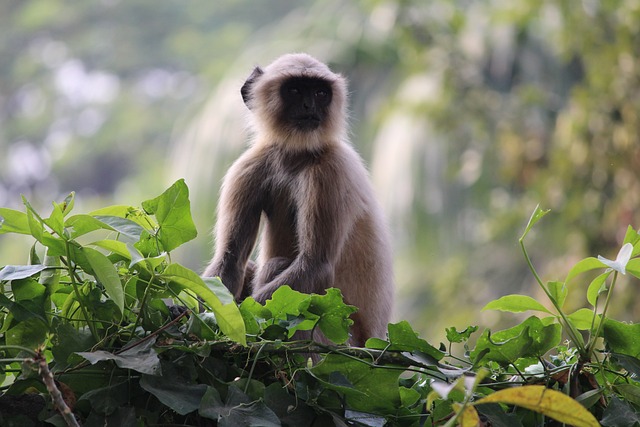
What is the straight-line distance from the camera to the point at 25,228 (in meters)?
2.07

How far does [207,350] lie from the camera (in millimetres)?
2049

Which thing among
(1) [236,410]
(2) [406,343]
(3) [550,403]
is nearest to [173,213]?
(1) [236,410]

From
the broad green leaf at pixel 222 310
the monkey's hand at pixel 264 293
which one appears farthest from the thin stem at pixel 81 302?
the monkey's hand at pixel 264 293

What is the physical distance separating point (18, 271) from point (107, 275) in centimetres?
21

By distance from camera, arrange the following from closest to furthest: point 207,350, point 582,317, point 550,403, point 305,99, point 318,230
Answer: point 550,403, point 207,350, point 582,317, point 318,230, point 305,99

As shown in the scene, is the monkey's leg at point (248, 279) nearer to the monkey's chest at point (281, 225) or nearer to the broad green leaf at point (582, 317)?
the monkey's chest at point (281, 225)

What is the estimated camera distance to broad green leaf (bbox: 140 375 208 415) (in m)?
1.92

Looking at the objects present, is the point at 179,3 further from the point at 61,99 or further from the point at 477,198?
the point at 477,198

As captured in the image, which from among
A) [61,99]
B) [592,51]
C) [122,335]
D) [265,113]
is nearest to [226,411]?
[122,335]

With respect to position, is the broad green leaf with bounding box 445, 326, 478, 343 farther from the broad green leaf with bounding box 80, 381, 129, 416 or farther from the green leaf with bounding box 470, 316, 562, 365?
the broad green leaf with bounding box 80, 381, 129, 416

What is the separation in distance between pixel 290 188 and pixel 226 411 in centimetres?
221

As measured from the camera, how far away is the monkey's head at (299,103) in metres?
4.27

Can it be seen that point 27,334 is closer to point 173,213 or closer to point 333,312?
point 173,213

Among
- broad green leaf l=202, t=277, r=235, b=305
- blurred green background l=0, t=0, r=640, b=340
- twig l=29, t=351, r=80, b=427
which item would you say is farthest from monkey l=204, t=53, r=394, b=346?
twig l=29, t=351, r=80, b=427
